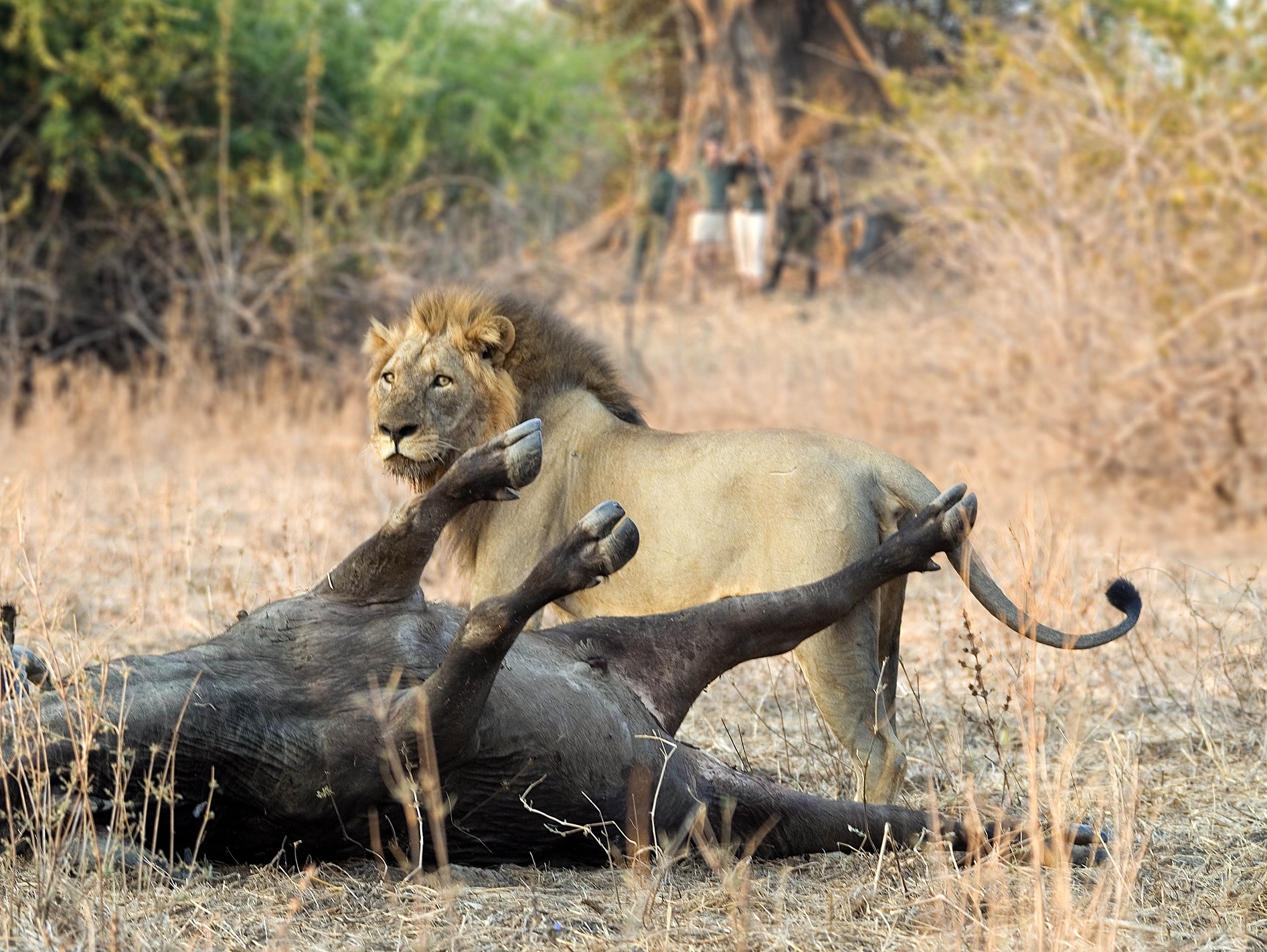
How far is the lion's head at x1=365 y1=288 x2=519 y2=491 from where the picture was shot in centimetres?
445

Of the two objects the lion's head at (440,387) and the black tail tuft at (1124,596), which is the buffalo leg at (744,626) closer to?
the black tail tuft at (1124,596)

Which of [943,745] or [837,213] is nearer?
[943,745]

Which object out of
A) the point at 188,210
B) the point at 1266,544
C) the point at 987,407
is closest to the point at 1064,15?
the point at 987,407

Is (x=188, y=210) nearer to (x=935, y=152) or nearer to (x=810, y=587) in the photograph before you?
(x=935, y=152)

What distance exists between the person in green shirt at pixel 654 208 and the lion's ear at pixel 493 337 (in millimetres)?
13295

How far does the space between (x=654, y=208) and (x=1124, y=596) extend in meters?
16.5

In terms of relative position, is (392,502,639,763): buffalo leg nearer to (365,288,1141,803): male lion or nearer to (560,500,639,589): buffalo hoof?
(560,500,639,589): buffalo hoof

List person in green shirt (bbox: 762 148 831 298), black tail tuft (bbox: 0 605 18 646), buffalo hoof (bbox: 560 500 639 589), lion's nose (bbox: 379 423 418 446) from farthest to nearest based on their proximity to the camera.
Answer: person in green shirt (bbox: 762 148 831 298) → lion's nose (bbox: 379 423 418 446) → black tail tuft (bbox: 0 605 18 646) → buffalo hoof (bbox: 560 500 639 589)

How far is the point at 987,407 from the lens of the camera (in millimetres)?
10492

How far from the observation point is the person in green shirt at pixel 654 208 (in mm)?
18656

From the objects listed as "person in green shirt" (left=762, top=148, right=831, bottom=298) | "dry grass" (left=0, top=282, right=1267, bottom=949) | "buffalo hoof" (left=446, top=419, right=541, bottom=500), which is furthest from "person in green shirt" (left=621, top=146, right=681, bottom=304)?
"buffalo hoof" (left=446, top=419, right=541, bottom=500)

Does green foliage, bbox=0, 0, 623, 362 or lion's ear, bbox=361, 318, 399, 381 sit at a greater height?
green foliage, bbox=0, 0, 623, 362

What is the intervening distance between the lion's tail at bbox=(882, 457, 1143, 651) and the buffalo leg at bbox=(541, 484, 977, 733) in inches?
4.3

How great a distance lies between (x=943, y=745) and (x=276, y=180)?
29.5ft
